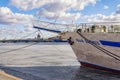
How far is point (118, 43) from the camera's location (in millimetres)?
13648

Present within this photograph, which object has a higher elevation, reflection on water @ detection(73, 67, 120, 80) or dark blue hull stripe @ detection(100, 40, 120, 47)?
dark blue hull stripe @ detection(100, 40, 120, 47)

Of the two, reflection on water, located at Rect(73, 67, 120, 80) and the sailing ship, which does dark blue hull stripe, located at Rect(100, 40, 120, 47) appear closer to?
the sailing ship

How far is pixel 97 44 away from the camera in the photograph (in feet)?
49.9

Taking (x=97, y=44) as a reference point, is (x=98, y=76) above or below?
below

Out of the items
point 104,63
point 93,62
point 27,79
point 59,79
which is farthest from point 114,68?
point 27,79

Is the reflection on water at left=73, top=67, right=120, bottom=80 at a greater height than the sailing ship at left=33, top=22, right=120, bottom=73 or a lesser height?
lesser

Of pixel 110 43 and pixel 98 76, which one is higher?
pixel 110 43

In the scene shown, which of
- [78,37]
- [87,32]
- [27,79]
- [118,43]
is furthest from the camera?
[78,37]

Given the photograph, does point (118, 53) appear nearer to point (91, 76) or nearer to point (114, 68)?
point (114, 68)

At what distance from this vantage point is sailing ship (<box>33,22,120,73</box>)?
1413cm

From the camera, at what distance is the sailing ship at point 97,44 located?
46.4ft

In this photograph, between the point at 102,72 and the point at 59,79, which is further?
the point at 102,72

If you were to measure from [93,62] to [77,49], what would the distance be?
6.40 ft

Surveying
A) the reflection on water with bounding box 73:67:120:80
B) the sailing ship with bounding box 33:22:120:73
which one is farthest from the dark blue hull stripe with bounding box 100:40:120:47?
the reflection on water with bounding box 73:67:120:80
